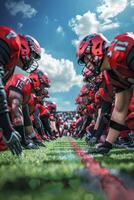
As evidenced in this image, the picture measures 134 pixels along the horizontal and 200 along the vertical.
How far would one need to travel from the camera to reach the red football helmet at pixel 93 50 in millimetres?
6624

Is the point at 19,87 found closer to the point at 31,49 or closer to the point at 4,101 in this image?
the point at 31,49

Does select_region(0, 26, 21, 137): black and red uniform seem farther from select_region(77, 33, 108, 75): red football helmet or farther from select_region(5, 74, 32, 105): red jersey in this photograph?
select_region(5, 74, 32, 105): red jersey

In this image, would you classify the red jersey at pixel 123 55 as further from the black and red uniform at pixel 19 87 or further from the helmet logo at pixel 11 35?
the black and red uniform at pixel 19 87

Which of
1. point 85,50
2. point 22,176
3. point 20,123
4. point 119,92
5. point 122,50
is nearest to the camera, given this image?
point 22,176

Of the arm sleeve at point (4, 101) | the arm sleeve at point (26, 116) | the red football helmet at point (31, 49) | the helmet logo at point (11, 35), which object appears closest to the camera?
the arm sleeve at point (4, 101)

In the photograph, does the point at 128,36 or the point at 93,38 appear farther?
the point at 93,38

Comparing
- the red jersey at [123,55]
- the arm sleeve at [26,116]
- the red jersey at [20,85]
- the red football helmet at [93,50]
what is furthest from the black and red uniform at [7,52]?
the arm sleeve at [26,116]

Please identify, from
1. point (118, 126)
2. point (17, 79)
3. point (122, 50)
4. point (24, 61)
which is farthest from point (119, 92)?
point (17, 79)

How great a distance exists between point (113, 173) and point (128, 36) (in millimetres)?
2421

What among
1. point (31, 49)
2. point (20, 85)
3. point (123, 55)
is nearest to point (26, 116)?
point (20, 85)

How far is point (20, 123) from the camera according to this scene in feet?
24.3

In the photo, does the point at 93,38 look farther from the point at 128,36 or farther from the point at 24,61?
the point at 128,36

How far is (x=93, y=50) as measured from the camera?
6.81 metres

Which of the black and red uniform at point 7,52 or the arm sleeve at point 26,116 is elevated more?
the black and red uniform at point 7,52
